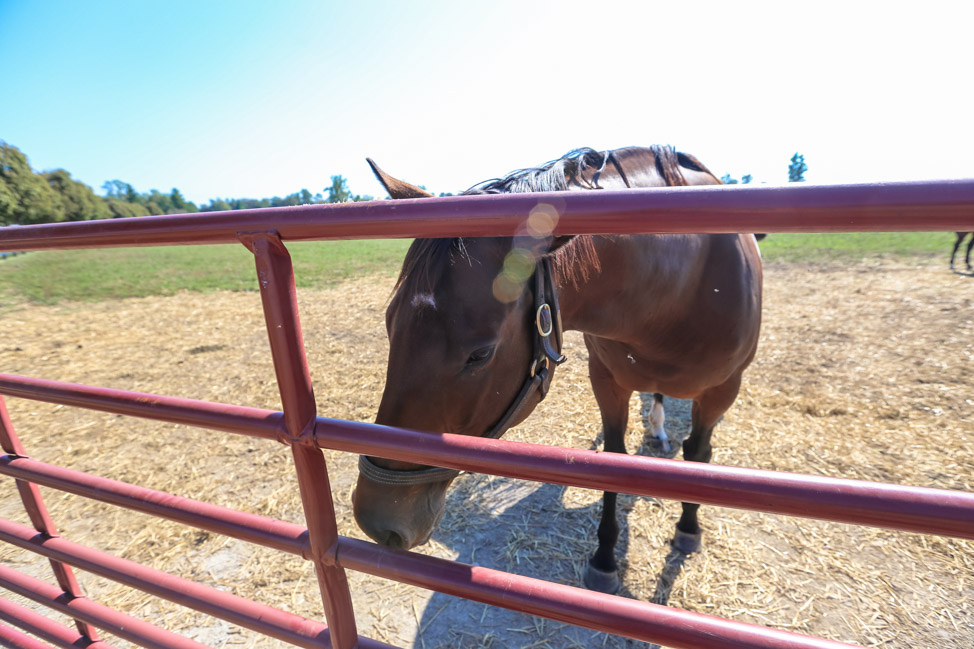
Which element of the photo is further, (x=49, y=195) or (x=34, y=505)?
(x=49, y=195)

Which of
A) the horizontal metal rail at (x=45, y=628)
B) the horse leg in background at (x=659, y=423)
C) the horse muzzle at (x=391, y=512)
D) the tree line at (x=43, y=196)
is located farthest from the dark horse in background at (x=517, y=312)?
the tree line at (x=43, y=196)

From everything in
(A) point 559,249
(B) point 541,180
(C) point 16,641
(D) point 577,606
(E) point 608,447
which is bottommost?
(C) point 16,641

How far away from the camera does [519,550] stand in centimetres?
249

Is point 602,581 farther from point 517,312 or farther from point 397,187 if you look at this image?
point 397,187

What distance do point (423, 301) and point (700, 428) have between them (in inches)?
86.4

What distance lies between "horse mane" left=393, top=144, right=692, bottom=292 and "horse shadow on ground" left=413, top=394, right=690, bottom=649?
69.7 inches

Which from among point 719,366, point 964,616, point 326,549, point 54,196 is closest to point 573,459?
point 326,549

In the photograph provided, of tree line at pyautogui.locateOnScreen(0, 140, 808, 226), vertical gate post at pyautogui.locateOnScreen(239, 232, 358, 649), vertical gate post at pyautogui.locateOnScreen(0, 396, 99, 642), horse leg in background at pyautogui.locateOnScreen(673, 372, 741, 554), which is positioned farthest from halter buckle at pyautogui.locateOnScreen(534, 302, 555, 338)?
tree line at pyautogui.locateOnScreen(0, 140, 808, 226)

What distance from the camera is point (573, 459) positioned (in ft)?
2.37

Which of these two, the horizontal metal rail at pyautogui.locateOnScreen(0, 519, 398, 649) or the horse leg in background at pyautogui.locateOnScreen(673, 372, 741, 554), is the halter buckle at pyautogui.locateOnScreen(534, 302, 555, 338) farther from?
the horse leg in background at pyautogui.locateOnScreen(673, 372, 741, 554)

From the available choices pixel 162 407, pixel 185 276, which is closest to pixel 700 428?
pixel 162 407

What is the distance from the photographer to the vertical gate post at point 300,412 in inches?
33.4

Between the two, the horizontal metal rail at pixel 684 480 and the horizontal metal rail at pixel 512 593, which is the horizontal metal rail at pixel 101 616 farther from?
the horizontal metal rail at pixel 684 480

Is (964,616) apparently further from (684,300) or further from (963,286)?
(963,286)
